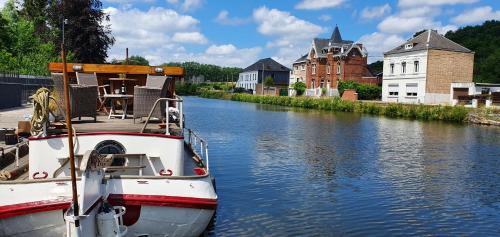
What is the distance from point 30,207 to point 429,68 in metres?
52.3

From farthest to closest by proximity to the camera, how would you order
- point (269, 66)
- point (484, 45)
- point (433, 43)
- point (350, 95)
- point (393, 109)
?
point (269, 66), point (484, 45), point (350, 95), point (433, 43), point (393, 109)

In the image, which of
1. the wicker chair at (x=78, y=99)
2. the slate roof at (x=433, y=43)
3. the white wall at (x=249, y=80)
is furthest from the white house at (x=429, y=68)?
the white wall at (x=249, y=80)

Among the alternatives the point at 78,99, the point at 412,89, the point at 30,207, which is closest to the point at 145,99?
the point at 78,99

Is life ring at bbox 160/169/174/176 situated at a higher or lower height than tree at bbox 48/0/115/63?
lower

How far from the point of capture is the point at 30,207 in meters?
6.17

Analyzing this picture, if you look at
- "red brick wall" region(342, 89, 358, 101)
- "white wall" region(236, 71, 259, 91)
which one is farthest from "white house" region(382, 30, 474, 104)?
"white wall" region(236, 71, 259, 91)

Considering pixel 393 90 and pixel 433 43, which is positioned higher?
pixel 433 43

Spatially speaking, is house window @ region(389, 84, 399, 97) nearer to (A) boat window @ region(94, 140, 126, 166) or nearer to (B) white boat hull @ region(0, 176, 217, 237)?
(B) white boat hull @ region(0, 176, 217, 237)

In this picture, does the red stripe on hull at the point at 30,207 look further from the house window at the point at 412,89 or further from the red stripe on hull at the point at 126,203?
the house window at the point at 412,89

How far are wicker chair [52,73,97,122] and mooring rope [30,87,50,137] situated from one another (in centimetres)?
93

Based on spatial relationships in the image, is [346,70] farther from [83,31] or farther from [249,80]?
[249,80]

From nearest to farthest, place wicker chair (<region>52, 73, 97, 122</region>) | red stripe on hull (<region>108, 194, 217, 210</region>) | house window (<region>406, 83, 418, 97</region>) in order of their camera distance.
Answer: red stripe on hull (<region>108, 194, 217, 210</region>) < wicker chair (<region>52, 73, 97, 122</region>) < house window (<region>406, 83, 418, 97</region>)

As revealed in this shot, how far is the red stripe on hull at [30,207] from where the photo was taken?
616 cm

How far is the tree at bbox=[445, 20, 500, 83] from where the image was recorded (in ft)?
236
